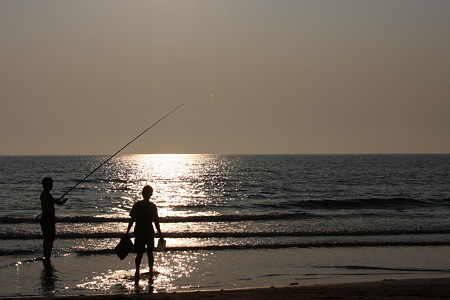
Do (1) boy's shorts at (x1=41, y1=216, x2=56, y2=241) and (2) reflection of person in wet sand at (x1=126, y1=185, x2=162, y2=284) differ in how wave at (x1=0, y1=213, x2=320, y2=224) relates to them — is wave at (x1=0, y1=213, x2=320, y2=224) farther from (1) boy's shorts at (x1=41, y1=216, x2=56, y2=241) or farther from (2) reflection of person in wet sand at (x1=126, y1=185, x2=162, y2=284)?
(2) reflection of person in wet sand at (x1=126, y1=185, x2=162, y2=284)

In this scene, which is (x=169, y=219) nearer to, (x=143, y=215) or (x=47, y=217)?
(x=47, y=217)

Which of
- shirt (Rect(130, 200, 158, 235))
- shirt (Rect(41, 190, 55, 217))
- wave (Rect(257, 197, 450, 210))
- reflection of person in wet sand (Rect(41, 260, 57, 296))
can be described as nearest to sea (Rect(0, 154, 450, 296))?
reflection of person in wet sand (Rect(41, 260, 57, 296))

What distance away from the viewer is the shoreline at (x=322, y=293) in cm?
886

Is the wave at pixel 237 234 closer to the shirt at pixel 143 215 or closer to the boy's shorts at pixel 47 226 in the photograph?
the boy's shorts at pixel 47 226

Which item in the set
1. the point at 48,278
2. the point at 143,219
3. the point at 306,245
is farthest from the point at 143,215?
the point at 306,245

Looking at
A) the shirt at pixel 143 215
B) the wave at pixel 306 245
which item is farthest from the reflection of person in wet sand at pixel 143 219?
the wave at pixel 306 245

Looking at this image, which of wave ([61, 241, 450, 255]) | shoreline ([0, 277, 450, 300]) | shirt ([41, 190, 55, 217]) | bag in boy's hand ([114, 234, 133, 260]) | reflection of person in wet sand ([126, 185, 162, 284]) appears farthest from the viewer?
wave ([61, 241, 450, 255])

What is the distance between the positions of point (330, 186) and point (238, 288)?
40903mm

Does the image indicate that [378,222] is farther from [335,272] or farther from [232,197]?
[232,197]

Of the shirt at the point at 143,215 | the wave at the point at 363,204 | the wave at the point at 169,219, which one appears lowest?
the wave at the point at 363,204

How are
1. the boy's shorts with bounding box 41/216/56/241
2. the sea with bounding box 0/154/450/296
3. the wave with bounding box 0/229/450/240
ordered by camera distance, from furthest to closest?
the wave with bounding box 0/229/450/240 → the boy's shorts with bounding box 41/216/56/241 → the sea with bounding box 0/154/450/296

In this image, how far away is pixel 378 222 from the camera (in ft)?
74.5

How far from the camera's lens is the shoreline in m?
8.86

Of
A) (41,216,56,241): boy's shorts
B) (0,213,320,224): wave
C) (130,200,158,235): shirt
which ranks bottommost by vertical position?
(0,213,320,224): wave
